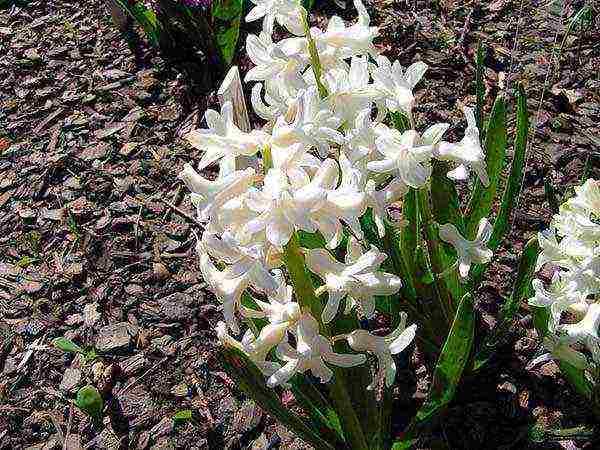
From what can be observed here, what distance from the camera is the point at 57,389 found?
2.36 m

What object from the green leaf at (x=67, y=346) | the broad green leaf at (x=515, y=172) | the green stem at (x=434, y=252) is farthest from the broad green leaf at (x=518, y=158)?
the green leaf at (x=67, y=346)

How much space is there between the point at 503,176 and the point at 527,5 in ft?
3.94

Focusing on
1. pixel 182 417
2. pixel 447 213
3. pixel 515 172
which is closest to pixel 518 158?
pixel 515 172

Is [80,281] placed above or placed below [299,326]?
below

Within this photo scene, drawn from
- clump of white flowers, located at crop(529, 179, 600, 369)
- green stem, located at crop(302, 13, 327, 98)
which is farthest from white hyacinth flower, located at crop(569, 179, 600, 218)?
green stem, located at crop(302, 13, 327, 98)

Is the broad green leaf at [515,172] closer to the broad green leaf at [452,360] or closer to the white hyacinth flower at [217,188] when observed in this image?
the broad green leaf at [452,360]

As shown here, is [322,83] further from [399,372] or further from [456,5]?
[456,5]

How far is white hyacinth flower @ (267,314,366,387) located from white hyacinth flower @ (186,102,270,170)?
316mm

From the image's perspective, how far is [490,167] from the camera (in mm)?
1956

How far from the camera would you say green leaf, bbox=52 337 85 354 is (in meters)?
2.43

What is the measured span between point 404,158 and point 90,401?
1225 mm

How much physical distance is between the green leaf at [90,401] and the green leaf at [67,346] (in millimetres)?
261

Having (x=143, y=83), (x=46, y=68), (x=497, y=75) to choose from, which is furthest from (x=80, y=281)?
(x=497, y=75)

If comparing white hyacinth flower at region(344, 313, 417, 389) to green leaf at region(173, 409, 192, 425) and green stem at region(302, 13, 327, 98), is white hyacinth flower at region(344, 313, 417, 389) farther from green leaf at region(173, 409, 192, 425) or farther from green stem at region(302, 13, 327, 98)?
green leaf at region(173, 409, 192, 425)
